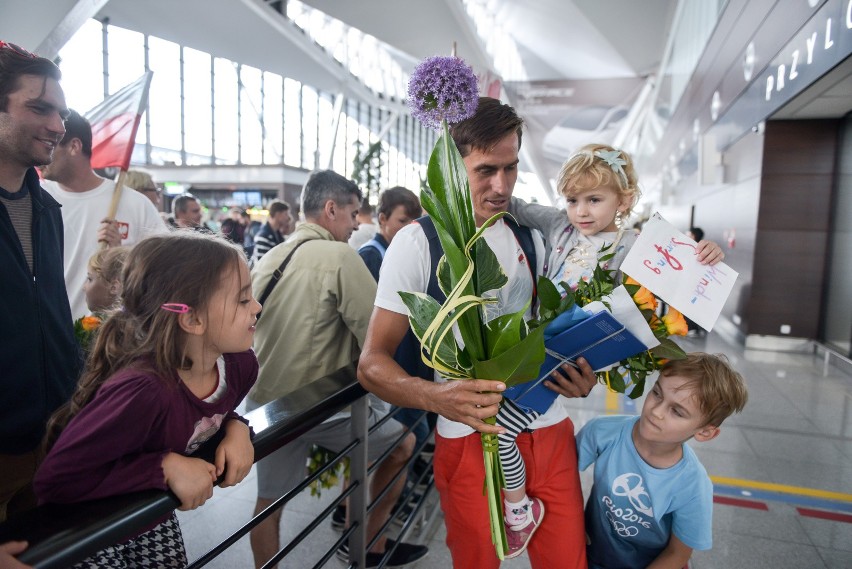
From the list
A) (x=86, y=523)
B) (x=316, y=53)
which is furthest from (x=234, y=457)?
(x=316, y=53)

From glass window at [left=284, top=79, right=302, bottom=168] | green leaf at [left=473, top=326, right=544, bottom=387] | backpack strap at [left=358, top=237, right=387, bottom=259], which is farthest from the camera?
glass window at [left=284, top=79, right=302, bottom=168]

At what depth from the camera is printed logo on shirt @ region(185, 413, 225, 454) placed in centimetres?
129

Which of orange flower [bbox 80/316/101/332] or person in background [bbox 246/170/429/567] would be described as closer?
orange flower [bbox 80/316/101/332]

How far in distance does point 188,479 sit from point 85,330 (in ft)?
4.49

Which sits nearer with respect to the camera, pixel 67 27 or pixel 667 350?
pixel 667 350

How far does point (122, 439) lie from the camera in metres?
1.02

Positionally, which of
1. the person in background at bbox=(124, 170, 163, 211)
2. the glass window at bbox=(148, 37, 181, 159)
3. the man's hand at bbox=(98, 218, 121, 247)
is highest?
the glass window at bbox=(148, 37, 181, 159)

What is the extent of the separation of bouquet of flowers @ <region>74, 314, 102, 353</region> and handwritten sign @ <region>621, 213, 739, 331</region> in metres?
1.89

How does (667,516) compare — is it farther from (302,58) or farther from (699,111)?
(302,58)

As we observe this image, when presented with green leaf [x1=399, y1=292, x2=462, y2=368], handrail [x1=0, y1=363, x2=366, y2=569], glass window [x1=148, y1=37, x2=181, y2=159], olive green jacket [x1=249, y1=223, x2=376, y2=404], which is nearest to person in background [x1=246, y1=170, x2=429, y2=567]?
olive green jacket [x1=249, y1=223, x2=376, y2=404]

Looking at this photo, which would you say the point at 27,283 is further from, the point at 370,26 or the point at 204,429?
the point at 370,26

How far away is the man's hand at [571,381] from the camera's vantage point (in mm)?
1391

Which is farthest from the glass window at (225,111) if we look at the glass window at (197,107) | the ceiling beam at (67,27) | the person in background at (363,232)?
the person in background at (363,232)

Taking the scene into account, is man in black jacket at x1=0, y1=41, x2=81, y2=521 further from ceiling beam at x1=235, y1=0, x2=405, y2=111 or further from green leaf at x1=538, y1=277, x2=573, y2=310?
ceiling beam at x1=235, y1=0, x2=405, y2=111
